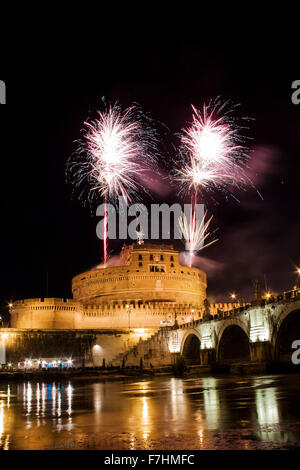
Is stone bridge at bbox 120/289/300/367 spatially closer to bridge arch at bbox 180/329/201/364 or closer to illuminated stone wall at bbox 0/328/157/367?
bridge arch at bbox 180/329/201/364

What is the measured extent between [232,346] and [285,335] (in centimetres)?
1490

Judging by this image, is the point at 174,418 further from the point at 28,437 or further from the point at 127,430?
the point at 28,437

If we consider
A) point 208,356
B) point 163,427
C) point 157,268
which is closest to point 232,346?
point 208,356

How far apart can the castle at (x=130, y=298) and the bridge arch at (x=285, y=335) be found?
123 ft

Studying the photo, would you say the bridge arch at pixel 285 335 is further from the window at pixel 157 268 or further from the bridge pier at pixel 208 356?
the window at pixel 157 268

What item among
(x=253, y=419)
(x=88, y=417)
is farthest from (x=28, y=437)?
Answer: (x=253, y=419)

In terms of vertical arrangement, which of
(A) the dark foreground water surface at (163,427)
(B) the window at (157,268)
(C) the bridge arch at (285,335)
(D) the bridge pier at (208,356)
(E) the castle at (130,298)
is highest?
(B) the window at (157,268)

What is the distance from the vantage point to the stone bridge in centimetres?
3784

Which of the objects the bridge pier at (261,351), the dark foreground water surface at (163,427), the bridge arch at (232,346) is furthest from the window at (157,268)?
the dark foreground water surface at (163,427)

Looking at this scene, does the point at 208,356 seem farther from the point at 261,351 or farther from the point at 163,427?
the point at 163,427

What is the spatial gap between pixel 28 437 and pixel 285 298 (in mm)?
29894

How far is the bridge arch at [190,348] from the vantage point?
63.6 metres

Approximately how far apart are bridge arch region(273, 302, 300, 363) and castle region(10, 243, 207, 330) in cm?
3744

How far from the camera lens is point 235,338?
51812 mm
